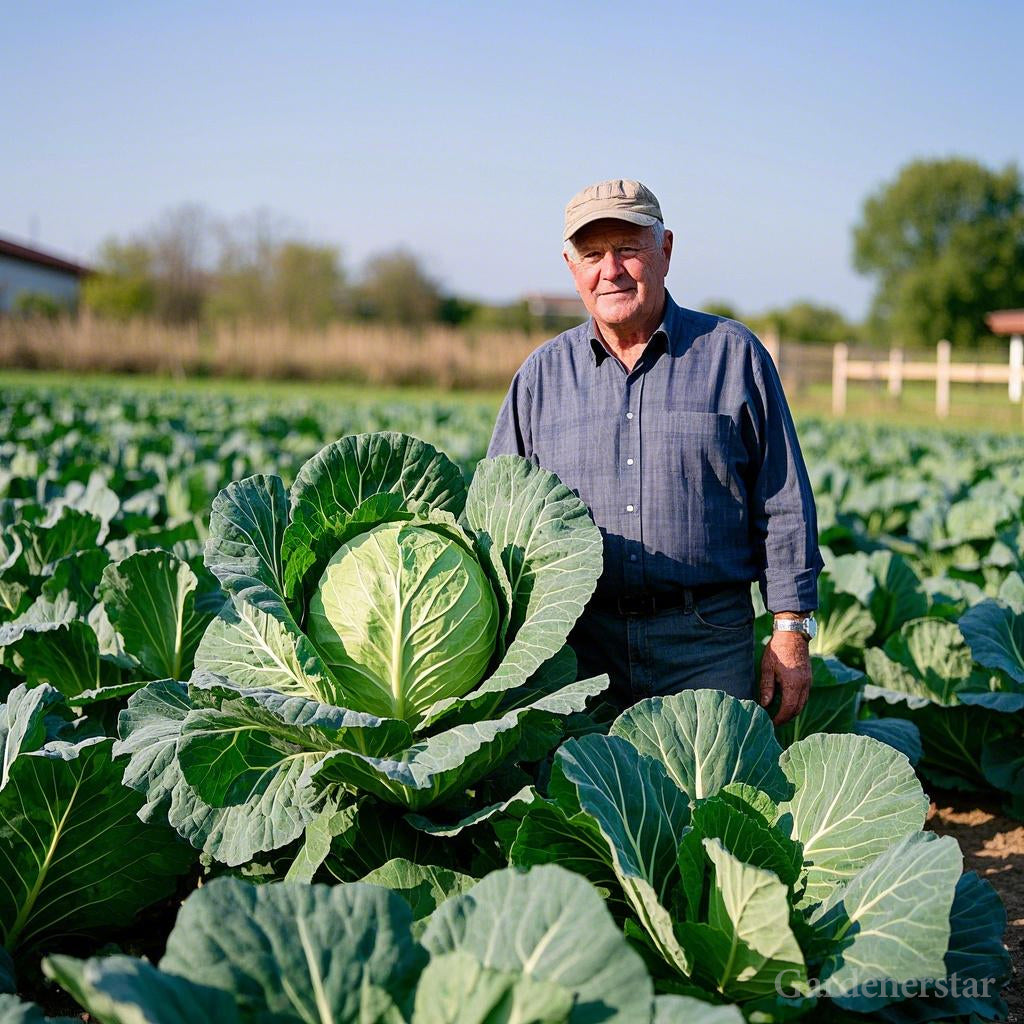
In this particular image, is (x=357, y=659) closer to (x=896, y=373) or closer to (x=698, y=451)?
(x=698, y=451)

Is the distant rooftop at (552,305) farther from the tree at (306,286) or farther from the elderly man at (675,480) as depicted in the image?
the elderly man at (675,480)

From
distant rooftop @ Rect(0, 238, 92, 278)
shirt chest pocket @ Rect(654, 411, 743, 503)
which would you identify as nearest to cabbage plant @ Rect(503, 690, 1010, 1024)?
shirt chest pocket @ Rect(654, 411, 743, 503)

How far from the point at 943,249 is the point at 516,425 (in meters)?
78.7

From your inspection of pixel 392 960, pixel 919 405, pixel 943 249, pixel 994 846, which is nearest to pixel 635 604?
pixel 392 960

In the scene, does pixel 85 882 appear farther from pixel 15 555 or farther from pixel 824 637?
pixel 824 637

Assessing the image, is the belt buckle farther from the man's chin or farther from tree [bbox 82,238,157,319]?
tree [bbox 82,238,157,319]

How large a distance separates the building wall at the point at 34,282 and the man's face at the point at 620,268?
5273 centimetres

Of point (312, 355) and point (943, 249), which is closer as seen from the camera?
point (312, 355)

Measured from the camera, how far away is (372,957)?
1496mm

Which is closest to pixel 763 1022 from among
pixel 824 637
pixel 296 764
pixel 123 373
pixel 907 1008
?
pixel 907 1008

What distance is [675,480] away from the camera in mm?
2898

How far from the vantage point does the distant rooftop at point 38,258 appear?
2110 inches

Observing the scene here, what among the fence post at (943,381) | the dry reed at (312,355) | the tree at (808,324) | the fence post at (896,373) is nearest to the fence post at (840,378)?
the fence post at (896,373)

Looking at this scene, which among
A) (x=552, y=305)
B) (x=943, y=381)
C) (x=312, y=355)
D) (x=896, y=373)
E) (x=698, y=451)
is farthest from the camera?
(x=552, y=305)
